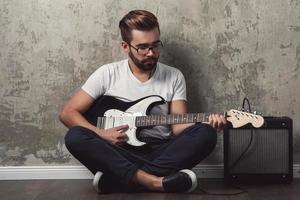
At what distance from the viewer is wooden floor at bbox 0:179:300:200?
8.61 feet

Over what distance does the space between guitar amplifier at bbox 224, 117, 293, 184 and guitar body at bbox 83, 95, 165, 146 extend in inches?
16.2

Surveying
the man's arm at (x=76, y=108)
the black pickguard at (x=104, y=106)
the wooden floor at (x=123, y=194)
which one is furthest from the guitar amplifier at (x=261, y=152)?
the man's arm at (x=76, y=108)

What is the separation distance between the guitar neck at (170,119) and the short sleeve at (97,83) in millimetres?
262

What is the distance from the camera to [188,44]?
9.99 ft

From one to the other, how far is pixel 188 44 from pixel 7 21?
0.96m

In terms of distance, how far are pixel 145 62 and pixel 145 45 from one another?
0.27ft

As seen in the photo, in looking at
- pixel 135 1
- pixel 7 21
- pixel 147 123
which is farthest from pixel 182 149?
pixel 7 21

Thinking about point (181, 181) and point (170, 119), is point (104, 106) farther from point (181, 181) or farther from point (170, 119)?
point (181, 181)

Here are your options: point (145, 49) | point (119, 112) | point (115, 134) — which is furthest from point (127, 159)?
point (145, 49)

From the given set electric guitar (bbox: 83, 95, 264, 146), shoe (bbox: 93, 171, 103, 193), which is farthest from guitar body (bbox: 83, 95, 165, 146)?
shoe (bbox: 93, 171, 103, 193)

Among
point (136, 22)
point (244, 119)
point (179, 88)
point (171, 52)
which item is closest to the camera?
point (244, 119)

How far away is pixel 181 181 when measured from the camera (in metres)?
2.59

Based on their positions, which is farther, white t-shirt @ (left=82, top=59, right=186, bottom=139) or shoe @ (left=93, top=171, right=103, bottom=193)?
white t-shirt @ (left=82, top=59, right=186, bottom=139)

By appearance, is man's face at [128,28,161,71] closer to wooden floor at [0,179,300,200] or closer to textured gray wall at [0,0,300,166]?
textured gray wall at [0,0,300,166]
